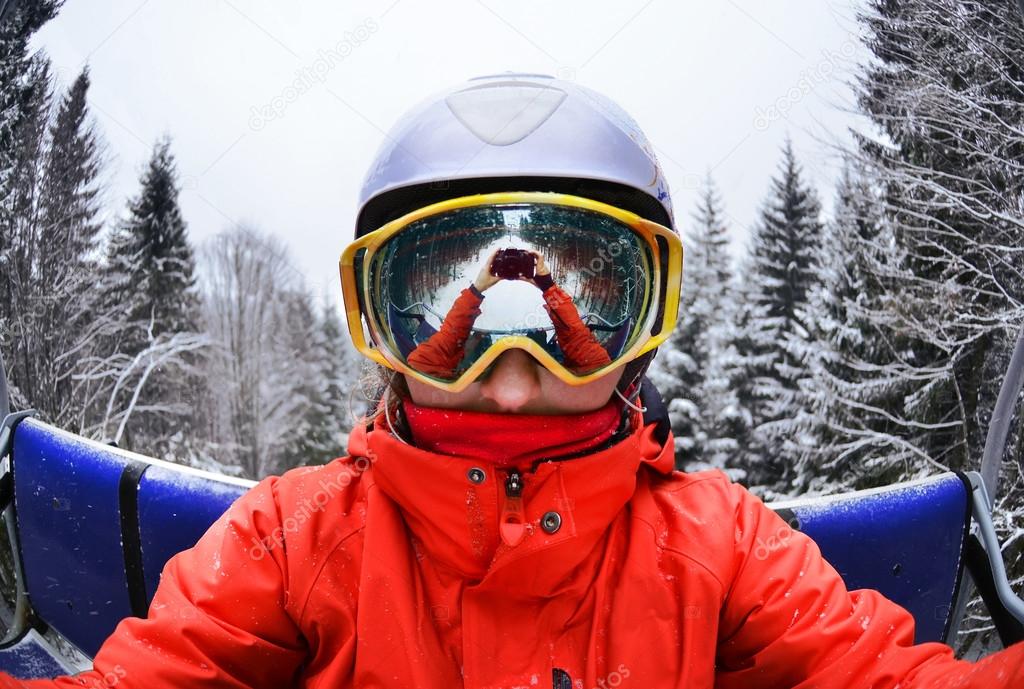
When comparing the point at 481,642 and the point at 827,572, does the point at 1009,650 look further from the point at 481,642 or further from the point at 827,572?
the point at 481,642

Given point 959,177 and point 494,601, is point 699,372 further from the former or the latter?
point 494,601

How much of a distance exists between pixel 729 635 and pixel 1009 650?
0.67 meters

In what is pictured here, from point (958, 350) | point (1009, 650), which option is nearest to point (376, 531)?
point (1009, 650)

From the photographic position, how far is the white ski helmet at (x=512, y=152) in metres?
1.62

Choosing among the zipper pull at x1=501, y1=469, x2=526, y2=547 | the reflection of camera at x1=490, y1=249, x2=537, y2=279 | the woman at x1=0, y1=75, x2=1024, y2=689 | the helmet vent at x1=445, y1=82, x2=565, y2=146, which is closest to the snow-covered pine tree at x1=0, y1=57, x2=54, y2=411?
the helmet vent at x1=445, y1=82, x2=565, y2=146

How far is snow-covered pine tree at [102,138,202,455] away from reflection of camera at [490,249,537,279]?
9252 millimetres

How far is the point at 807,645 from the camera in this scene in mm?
1306

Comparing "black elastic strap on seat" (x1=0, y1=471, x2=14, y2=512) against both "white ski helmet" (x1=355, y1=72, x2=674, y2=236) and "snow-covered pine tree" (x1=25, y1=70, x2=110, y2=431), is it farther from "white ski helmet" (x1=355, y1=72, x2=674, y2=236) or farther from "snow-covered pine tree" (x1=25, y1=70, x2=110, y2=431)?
"white ski helmet" (x1=355, y1=72, x2=674, y2=236)

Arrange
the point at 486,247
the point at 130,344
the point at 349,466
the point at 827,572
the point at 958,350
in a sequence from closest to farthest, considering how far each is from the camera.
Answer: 1. the point at 827,572
2. the point at 486,247
3. the point at 349,466
4. the point at 958,350
5. the point at 130,344

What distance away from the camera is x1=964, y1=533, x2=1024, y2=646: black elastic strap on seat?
1834mm

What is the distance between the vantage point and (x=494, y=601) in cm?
135

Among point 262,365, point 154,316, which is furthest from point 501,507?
point 262,365

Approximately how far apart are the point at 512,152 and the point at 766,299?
18311 millimetres

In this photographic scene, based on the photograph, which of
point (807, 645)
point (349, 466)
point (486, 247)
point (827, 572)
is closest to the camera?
point (807, 645)
